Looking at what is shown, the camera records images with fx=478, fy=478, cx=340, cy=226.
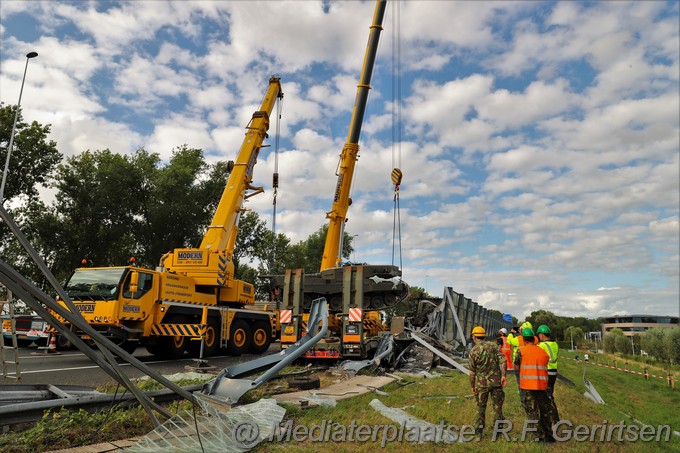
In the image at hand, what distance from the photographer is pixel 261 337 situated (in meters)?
16.3

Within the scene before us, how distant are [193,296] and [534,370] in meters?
10.7

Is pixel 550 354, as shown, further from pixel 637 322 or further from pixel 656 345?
pixel 637 322

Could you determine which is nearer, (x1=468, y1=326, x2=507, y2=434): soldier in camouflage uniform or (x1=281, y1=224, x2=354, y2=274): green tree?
(x1=468, y1=326, x2=507, y2=434): soldier in camouflage uniform

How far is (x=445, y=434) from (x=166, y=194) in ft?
97.1

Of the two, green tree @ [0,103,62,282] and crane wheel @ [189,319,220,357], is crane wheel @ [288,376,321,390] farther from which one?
green tree @ [0,103,62,282]

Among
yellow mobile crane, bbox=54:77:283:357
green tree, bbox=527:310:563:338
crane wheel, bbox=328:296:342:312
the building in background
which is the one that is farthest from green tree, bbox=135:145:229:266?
the building in background

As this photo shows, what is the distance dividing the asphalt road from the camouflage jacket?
6.21 m

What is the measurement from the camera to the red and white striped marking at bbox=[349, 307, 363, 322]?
37.9ft

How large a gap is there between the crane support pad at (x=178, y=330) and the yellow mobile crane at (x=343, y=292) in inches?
98.3

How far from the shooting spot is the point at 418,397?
25.6 ft

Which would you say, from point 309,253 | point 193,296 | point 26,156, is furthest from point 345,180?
point 309,253

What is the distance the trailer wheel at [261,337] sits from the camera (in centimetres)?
1595

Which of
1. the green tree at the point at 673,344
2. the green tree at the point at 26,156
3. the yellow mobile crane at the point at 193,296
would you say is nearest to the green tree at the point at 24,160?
the green tree at the point at 26,156

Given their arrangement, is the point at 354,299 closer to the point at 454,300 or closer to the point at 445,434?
the point at 454,300
